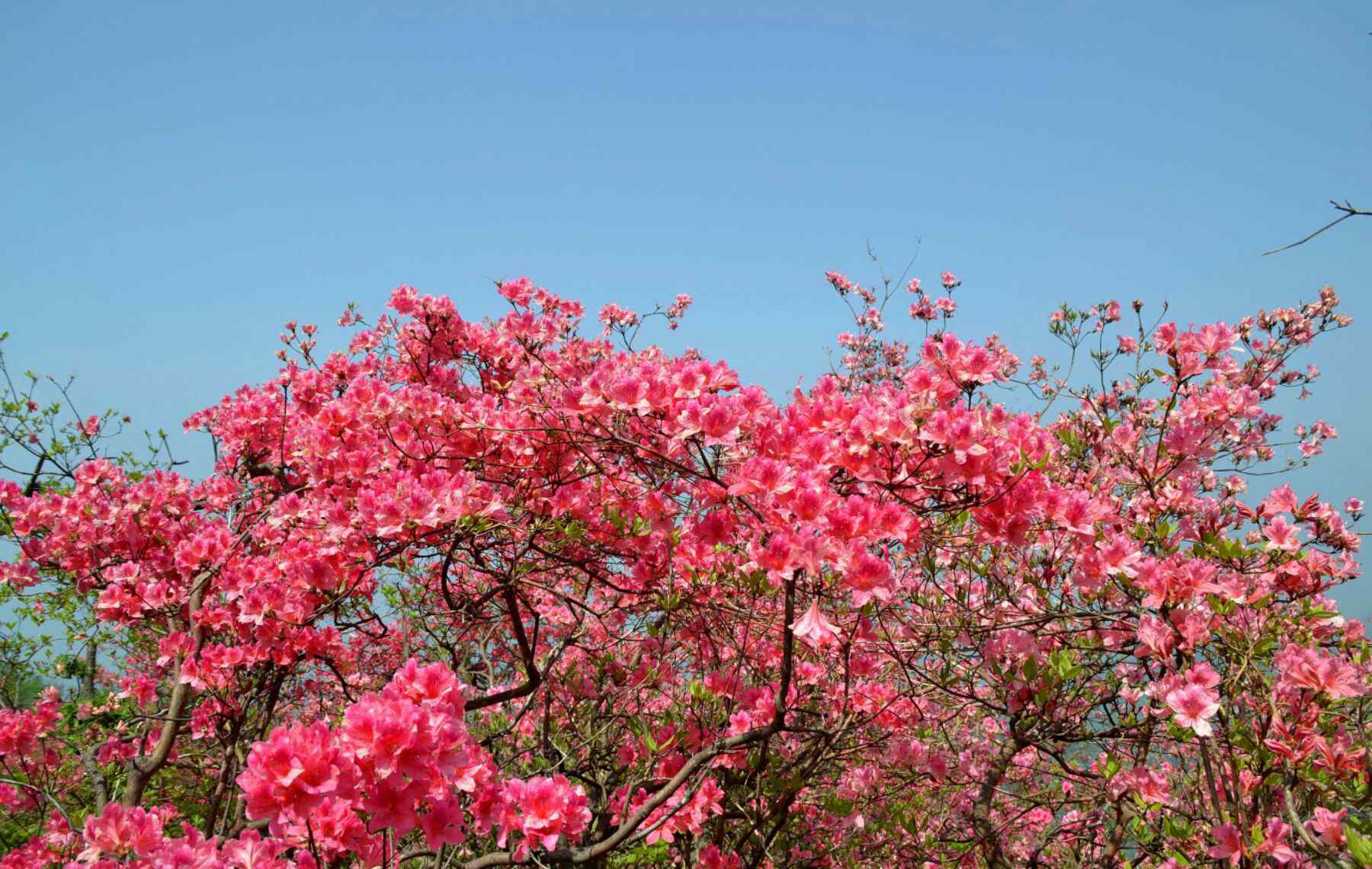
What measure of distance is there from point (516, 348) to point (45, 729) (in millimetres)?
2707

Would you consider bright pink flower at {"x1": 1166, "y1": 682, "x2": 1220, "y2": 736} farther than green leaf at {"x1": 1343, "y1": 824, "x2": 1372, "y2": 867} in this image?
Yes

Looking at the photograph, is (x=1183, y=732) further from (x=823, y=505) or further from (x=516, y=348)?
(x=516, y=348)

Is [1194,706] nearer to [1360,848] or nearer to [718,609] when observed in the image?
[1360,848]

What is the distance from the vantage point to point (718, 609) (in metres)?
2.64

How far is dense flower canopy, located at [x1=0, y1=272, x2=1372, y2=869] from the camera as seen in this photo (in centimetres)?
184

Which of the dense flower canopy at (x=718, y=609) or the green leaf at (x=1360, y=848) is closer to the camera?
the green leaf at (x=1360, y=848)

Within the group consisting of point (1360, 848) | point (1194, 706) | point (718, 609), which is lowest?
point (1360, 848)

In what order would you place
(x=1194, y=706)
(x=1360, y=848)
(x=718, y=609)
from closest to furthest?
(x=1360, y=848), (x=1194, y=706), (x=718, y=609)

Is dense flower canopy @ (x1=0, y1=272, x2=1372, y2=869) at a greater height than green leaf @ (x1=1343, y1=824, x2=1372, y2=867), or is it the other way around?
dense flower canopy @ (x1=0, y1=272, x2=1372, y2=869)

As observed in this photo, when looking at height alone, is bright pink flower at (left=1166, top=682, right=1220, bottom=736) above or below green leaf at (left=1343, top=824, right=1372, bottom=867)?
above

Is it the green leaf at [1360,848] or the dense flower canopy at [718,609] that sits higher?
the dense flower canopy at [718,609]

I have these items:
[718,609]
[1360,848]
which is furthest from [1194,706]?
[718,609]

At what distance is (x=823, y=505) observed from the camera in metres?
1.84

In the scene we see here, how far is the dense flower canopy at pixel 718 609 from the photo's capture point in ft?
6.02
